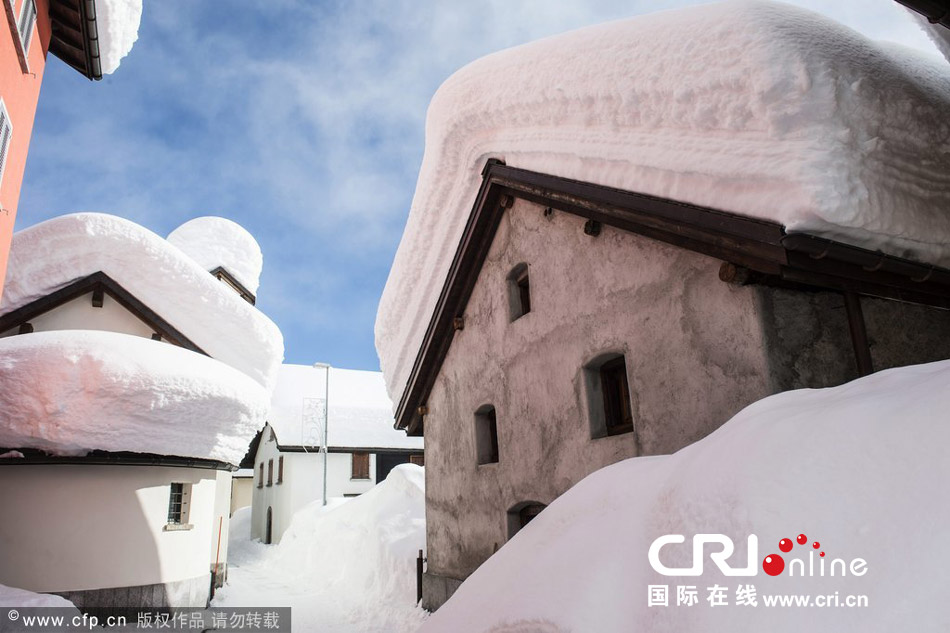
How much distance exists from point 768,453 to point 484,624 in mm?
1931

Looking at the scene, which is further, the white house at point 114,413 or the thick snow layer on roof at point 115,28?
the white house at point 114,413

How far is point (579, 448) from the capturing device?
774cm

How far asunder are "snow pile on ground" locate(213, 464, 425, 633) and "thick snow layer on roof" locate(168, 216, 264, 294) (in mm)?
8552

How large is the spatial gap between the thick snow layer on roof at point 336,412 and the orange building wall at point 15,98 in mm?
19109

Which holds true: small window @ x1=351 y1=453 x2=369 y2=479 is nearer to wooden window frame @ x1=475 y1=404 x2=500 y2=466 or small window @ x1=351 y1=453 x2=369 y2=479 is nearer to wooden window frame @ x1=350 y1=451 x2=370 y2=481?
wooden window frame @ x1=350 y1=451 x2=370 y2=481

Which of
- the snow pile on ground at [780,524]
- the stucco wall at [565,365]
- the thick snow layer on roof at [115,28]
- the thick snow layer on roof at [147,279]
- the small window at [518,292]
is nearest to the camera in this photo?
the snow pile on ground at [780,524]

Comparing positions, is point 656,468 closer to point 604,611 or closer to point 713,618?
point 604,611

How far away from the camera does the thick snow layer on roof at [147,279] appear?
13102 millimetres

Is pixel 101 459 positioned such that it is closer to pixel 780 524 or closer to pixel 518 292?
pixel 518 292

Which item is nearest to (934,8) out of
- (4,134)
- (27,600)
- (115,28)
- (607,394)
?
(607,394)

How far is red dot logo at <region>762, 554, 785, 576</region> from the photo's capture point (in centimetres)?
242

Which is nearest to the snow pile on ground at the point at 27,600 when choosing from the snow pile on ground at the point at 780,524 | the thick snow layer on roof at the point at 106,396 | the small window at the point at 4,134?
the thick snow layer on roof at the point at 106,396

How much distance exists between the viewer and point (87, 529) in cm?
1073

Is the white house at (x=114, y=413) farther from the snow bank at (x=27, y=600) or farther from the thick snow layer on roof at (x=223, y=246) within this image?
the thick snow layer on roof at (x=223, y=246)
